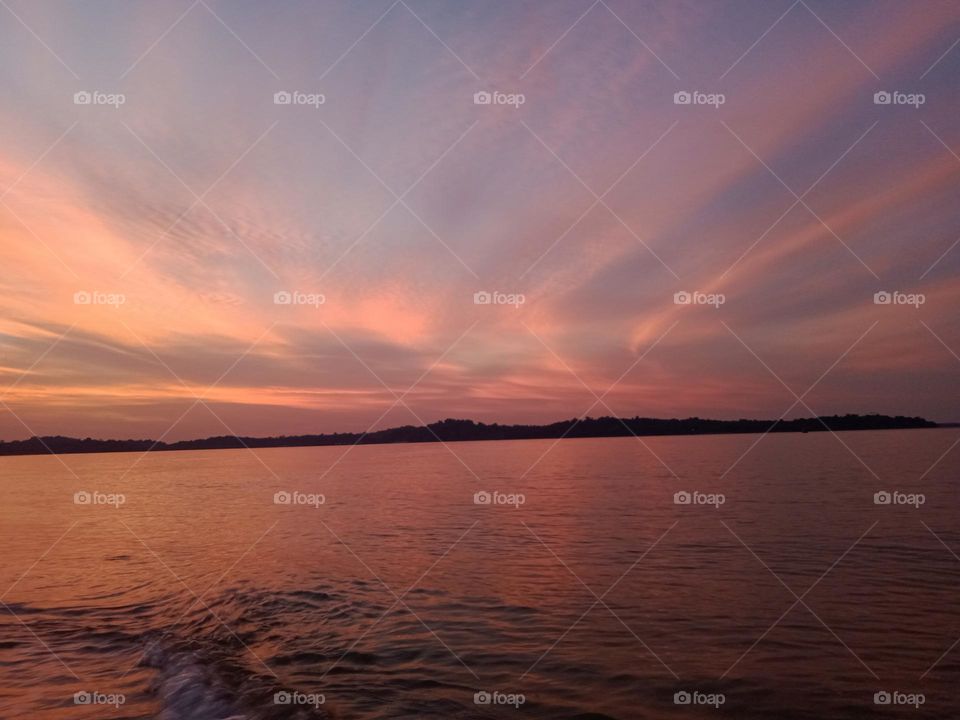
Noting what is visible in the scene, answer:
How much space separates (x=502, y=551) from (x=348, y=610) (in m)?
7.22

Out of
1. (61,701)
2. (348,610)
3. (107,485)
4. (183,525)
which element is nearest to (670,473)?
(183,525)

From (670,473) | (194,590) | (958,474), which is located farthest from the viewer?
(670,473)

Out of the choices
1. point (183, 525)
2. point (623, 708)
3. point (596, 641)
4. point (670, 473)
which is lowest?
point (623, 708)

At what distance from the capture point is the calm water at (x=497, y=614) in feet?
32.7

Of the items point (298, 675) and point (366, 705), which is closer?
point (366, 705)

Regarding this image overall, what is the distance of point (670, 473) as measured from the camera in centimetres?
4912

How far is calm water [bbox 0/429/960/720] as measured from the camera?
9969 millimetres

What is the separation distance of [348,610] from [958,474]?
42.7m

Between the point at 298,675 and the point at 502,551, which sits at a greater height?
the point at 502,551

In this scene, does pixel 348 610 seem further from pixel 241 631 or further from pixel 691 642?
pixel 691 642

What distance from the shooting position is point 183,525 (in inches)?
1155

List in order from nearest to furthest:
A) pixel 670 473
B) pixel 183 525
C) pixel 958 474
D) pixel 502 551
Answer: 1. pixel 502 551
2. pixel 183 525
3. pixel 958 474
4. pixel 670 473

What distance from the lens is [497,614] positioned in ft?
46.3

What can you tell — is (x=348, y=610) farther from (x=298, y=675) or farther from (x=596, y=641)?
(x=596, y=641)
